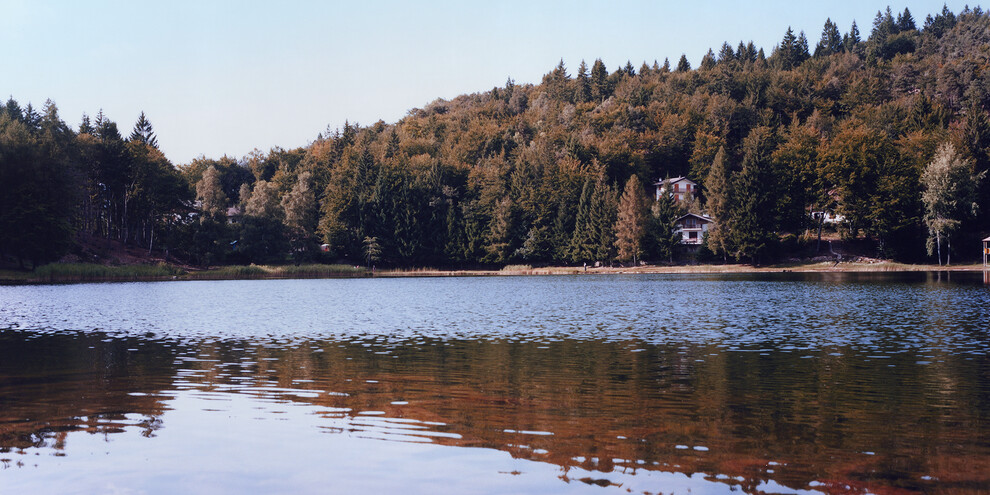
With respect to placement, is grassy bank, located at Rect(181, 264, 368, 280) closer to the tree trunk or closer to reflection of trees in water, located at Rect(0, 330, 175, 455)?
reflection of trees in water, located at Rect(0, 330, 175, 455)

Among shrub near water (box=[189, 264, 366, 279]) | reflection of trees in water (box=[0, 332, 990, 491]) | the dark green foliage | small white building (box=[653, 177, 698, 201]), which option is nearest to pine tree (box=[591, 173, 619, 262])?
small white building (box=[653, 177, 698, 201])

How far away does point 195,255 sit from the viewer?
106 meters

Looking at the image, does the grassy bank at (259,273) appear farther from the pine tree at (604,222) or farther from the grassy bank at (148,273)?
the pine tree at (604,222)

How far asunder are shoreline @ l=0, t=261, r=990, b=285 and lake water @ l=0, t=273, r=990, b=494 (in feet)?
176

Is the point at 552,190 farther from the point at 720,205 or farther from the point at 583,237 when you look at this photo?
the point at 720,205

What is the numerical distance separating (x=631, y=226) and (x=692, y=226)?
15.1 meters

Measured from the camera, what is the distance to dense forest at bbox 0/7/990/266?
95062 millimetres

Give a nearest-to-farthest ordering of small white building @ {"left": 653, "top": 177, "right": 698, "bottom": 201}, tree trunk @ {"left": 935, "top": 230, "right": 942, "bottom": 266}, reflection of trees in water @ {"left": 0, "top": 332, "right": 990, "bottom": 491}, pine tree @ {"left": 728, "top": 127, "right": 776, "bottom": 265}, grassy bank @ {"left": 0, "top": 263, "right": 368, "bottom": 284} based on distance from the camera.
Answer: reflection of trees in water @ {"left": 0, "top": 332, "right": 990, "bottom": 491} → grassy bank @ {"left": 0, "top": 263, "right": 368, "bottom": 284} → tree trunk @ {"left": 935, "top": 230, "right": 942, "bottom": 266} → pine tree @ {"left": 728, "top": 127, "right": 776, "bottom": 265} → small white building @ {"left": 653, "top": 177, "right": 698, "bottom": 201}

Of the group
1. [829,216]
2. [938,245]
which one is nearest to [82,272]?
[829,216]

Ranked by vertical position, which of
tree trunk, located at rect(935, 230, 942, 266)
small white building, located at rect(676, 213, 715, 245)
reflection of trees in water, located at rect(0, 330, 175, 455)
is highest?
small white building, located at rect(676, 213, 715, 245)

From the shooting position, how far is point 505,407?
581 inches

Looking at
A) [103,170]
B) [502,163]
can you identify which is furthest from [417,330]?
[502,163]

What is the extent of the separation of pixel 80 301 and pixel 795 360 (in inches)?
1867

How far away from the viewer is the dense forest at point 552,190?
95062 mm
